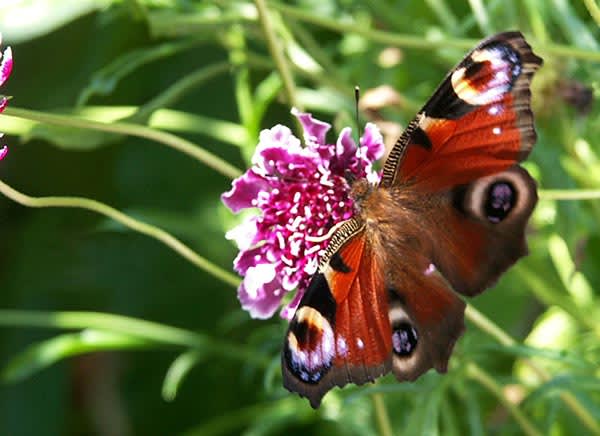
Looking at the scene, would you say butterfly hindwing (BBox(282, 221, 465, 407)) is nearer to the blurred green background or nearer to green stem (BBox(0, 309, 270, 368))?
the blurred green background

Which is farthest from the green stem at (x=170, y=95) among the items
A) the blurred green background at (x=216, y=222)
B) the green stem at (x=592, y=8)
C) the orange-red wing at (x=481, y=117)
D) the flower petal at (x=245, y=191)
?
the green stem at (x=592, y=8)

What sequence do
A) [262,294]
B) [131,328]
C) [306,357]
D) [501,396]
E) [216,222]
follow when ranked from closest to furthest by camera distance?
[306,357] < [262,294] < [501,396] < [131,328] < [216,222]

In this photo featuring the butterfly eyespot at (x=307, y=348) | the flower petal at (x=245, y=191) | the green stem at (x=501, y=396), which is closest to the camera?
the butterfly eyespot at (x=307, y=348)

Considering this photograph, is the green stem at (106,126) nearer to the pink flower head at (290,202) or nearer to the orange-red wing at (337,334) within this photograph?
the pink flower head at (290,202)

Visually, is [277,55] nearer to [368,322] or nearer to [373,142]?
[373,142]

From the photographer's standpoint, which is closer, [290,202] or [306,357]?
[306,357]

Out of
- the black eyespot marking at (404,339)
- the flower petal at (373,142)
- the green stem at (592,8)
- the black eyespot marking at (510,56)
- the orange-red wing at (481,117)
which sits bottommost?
the black eyespot marking at (404,339)

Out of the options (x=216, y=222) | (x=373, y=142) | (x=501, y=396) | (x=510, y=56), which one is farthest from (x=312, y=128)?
(x=216, y=222)

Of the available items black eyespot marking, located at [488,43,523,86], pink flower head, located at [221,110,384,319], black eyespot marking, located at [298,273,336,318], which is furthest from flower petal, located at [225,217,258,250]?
black eyespot marking, located at [488,43,523,86]

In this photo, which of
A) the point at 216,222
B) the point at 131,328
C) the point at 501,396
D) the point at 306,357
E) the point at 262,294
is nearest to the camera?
the point at 306,357
